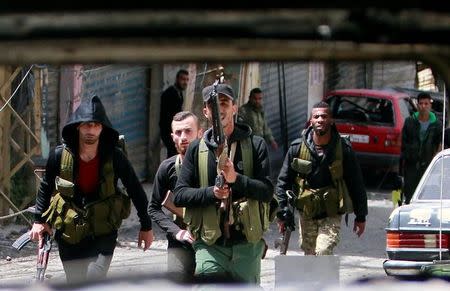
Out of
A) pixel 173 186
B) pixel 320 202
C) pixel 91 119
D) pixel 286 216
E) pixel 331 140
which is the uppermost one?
pixel 91 119

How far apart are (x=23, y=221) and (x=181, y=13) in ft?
36.7

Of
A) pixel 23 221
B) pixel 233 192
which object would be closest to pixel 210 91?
pixel 233 192

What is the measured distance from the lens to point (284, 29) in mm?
1963

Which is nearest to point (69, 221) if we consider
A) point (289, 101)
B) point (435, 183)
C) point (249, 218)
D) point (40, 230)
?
point (40, 230)

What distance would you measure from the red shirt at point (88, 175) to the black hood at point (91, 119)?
5.6 inches

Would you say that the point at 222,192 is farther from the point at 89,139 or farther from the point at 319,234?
the point at 319,234

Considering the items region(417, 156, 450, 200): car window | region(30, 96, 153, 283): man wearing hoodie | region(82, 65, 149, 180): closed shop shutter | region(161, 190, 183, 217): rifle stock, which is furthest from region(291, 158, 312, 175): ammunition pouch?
region(82, 65, 149, 180): closed shop shutter

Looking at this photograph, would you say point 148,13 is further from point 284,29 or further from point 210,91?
point 210,91

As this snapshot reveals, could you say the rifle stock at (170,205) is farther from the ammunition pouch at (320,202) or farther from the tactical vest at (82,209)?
the ammunition pouch at (320,202)

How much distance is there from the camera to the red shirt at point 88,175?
277 inches

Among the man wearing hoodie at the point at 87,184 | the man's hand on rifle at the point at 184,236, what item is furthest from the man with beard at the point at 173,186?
the man wearing hoodie at the point at 87,184

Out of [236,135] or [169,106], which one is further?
[169,106]

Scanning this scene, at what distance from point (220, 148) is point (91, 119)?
0.89 meters

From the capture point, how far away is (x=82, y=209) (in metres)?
7.08
